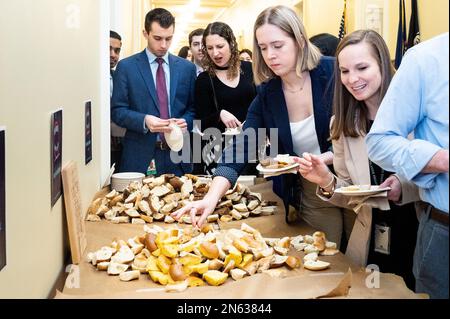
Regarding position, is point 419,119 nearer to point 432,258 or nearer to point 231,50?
point 432,258

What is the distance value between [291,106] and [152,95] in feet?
3.16

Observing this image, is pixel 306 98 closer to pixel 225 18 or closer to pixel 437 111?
pixel 437 111

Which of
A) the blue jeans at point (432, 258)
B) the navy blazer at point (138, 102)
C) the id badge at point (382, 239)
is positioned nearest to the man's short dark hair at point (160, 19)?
the navy blazer at point (138, 102)

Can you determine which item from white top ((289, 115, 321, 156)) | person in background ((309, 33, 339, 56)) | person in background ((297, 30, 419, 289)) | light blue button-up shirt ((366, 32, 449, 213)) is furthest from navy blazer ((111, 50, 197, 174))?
light blue button-up shirt ((366, 32, 449, 213))

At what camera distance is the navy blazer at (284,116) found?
1.46 m

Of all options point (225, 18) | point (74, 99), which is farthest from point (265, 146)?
point (225, 18)

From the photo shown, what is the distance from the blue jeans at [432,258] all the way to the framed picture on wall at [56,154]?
81 cm

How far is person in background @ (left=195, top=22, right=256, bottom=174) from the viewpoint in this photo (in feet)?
7.99

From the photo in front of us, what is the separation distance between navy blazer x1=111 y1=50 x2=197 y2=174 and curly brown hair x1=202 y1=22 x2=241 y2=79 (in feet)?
0.57

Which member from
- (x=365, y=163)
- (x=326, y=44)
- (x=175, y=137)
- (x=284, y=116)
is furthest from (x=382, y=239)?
(x=326, y=44)

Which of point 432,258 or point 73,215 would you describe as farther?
point 73,215

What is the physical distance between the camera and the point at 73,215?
133 centimetres

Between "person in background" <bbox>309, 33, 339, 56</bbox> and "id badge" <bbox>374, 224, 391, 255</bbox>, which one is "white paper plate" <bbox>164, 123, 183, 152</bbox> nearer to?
"person in background" <bbox>309, 33, 339, 56</bbox>

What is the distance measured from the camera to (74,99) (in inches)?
62.2
